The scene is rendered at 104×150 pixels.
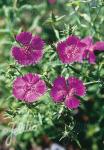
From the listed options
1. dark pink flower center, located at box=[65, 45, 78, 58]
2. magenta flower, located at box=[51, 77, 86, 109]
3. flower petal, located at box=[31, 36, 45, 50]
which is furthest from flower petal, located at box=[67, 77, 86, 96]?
flower petal, located at box=[31, 36, 45, 50]

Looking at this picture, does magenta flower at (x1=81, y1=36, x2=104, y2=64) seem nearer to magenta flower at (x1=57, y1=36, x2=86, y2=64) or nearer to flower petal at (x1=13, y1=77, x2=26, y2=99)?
magenta flower at (x1=57, y1=36, x2=86, y2=64)

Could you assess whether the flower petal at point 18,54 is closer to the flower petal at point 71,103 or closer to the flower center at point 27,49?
the flower center at point 27,49

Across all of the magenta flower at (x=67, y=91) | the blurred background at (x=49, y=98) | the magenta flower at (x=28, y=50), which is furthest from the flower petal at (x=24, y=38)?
the magenta flower at (x=67, y=91)

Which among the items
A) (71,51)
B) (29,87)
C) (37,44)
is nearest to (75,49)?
(71,51)

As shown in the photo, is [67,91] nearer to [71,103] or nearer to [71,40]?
[71,103]

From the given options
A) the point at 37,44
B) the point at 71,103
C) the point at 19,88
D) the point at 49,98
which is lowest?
the point at 71,103

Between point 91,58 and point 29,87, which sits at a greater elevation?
point 91,58

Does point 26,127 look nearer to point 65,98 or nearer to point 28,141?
point 65,98
